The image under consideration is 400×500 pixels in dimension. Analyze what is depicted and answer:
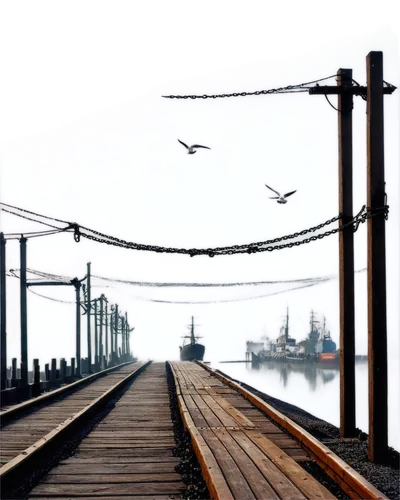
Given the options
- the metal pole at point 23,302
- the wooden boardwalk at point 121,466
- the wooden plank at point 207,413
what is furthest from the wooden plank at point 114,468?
the metal pole at point 23,302

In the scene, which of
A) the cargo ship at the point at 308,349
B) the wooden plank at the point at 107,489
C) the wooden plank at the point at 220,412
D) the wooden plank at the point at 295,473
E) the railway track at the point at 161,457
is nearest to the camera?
the wooden plank at the point at 295,473

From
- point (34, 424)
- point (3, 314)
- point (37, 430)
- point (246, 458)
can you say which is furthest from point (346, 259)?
point (3, 314)

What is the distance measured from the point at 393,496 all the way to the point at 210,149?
7255mm

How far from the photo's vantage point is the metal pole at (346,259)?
8906 millimetres

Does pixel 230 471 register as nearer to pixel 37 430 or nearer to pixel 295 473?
pixel 295 473

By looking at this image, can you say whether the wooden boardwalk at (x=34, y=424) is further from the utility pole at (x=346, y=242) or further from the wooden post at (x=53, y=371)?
the wooden post at (x=53, y=371)

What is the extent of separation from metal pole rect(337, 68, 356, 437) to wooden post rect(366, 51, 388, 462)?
1.46 m

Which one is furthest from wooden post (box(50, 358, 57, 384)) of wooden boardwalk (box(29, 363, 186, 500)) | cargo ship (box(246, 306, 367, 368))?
cargo ship (box(246, 306, 367, 368))

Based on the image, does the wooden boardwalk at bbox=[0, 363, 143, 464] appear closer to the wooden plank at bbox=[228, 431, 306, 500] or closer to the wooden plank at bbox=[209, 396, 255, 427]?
the wooden plank at bbox=[228, 431, 306, 500]

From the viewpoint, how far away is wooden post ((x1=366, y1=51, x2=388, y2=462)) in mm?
7262

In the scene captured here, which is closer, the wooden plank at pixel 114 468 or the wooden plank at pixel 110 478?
the wooden plank at pixel 110 478

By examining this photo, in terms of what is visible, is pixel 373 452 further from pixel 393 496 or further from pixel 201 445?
pixel 201 445

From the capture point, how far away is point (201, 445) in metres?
6.99

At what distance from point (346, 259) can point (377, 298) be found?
176 centimetres
